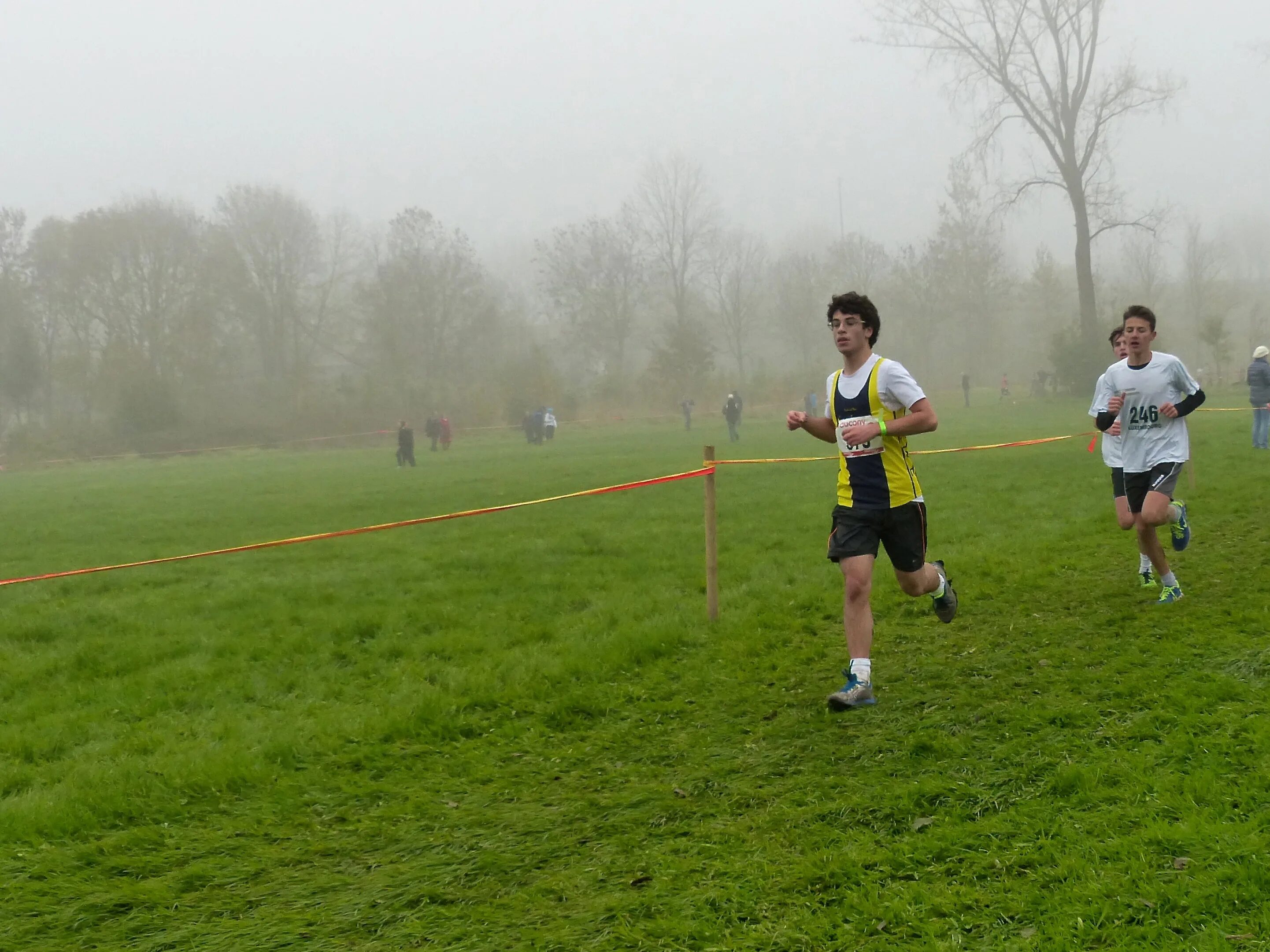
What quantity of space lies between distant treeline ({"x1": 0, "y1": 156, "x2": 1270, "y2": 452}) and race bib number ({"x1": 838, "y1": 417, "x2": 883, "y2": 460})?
123 feet

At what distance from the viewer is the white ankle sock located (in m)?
5.13

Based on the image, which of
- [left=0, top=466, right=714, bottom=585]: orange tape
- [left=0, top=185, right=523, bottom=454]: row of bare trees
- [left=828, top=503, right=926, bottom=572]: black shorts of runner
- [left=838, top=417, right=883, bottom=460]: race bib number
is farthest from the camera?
[left=0, top=185, right=523, bottom=454]: row of bare trees

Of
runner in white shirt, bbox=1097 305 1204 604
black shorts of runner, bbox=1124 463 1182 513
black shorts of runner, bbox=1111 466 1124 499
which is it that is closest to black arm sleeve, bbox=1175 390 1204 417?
runner in white shirt, bbox=1097 305 1204 604

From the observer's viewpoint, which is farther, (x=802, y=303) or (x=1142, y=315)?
(x=802, y=303)

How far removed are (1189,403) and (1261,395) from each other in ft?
39.6

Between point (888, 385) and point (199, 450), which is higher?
point (888, 385)

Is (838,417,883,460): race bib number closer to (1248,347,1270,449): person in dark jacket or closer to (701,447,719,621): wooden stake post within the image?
(701,447,719,621): wooden stake post

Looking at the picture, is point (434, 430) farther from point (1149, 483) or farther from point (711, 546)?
point (1149, 483)

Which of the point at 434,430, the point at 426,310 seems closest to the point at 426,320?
the point at 426,310

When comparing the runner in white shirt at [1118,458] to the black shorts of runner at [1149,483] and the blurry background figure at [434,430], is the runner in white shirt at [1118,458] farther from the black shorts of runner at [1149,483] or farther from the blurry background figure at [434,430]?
the blurry background figure at [434,430]

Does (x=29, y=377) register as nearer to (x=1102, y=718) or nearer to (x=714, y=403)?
(x=714, y=403)

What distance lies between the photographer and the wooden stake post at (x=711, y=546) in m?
7.05

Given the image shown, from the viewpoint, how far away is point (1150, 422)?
257 inches

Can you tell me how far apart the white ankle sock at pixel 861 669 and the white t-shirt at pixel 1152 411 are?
9.10ft
